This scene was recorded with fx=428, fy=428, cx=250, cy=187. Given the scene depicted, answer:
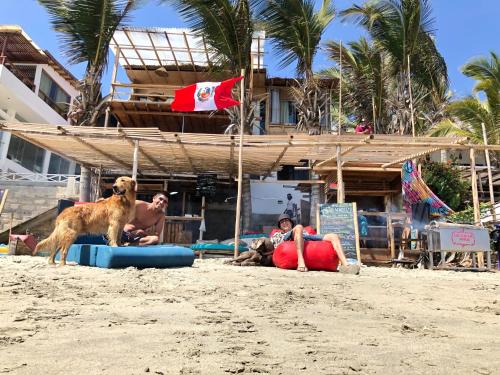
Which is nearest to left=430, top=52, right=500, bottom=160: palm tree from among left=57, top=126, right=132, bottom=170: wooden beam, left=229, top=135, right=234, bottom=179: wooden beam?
left=229, top=135, right=234, bottom=179: wooden beam

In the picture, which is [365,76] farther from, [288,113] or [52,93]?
[52,93]

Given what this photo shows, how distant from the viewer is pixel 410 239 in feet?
35.4

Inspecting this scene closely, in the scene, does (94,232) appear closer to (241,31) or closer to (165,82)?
(241,31)

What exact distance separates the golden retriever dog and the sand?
1.52 meters

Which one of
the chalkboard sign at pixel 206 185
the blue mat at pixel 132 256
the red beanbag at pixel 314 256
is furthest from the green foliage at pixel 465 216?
the blue mat at pixel 132 256

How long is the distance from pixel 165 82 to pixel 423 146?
11779 millimetres

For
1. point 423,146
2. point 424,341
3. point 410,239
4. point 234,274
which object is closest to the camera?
point 424,341

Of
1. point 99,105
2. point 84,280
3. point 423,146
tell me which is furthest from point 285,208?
point 84,280

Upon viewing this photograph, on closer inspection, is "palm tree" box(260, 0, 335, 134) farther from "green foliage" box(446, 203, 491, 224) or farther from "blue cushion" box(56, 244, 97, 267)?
"blue cushion" box(56, 244, 97, 267)

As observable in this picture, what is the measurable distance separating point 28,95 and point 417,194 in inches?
707

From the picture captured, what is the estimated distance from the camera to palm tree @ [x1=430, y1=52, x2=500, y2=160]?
55.8 ft

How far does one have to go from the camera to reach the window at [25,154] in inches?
809

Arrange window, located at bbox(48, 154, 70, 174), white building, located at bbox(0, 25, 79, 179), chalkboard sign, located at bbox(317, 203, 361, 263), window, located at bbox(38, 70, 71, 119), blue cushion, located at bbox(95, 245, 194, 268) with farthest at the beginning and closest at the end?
window, located at bbox(48, 154, 70, 174)
window, located at bbox(38, 70, 71, 119)
white building, located at bbox(0, 25, 79, 179)
chalkboard sign, located at bbox(317, 203, 361, 263)
blue cushion, located at bbox(95, 245, 194, 268)

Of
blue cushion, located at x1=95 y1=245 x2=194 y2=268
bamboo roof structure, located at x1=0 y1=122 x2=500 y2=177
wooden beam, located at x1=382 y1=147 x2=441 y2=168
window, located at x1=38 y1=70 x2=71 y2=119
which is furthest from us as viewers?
window, located at x1=38 y1=70 x2=71 y2=119
